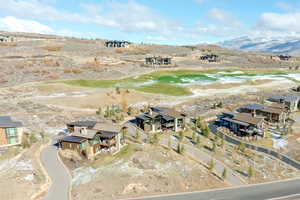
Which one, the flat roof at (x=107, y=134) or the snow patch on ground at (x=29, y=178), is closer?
the snow patch on ground at (x=29, y=178)

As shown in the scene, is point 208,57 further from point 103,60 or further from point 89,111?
point 89,111

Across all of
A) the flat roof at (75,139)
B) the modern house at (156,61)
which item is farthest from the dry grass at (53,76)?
the flat roof at (75,139)

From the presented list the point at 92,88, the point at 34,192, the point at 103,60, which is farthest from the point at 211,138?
the point at 103,60

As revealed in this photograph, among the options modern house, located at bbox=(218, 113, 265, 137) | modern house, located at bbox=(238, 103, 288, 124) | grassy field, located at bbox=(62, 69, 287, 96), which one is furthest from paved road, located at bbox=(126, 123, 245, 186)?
grassy field, located at bbox=(62, 69, 287, 96)

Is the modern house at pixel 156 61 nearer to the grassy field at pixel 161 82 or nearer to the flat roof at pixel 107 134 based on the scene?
the grassy field at pixel 161 82

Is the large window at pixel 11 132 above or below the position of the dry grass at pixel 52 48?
below

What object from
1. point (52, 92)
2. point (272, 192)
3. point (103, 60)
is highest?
point (103, 60)

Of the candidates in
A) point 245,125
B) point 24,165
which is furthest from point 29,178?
point 245,125
